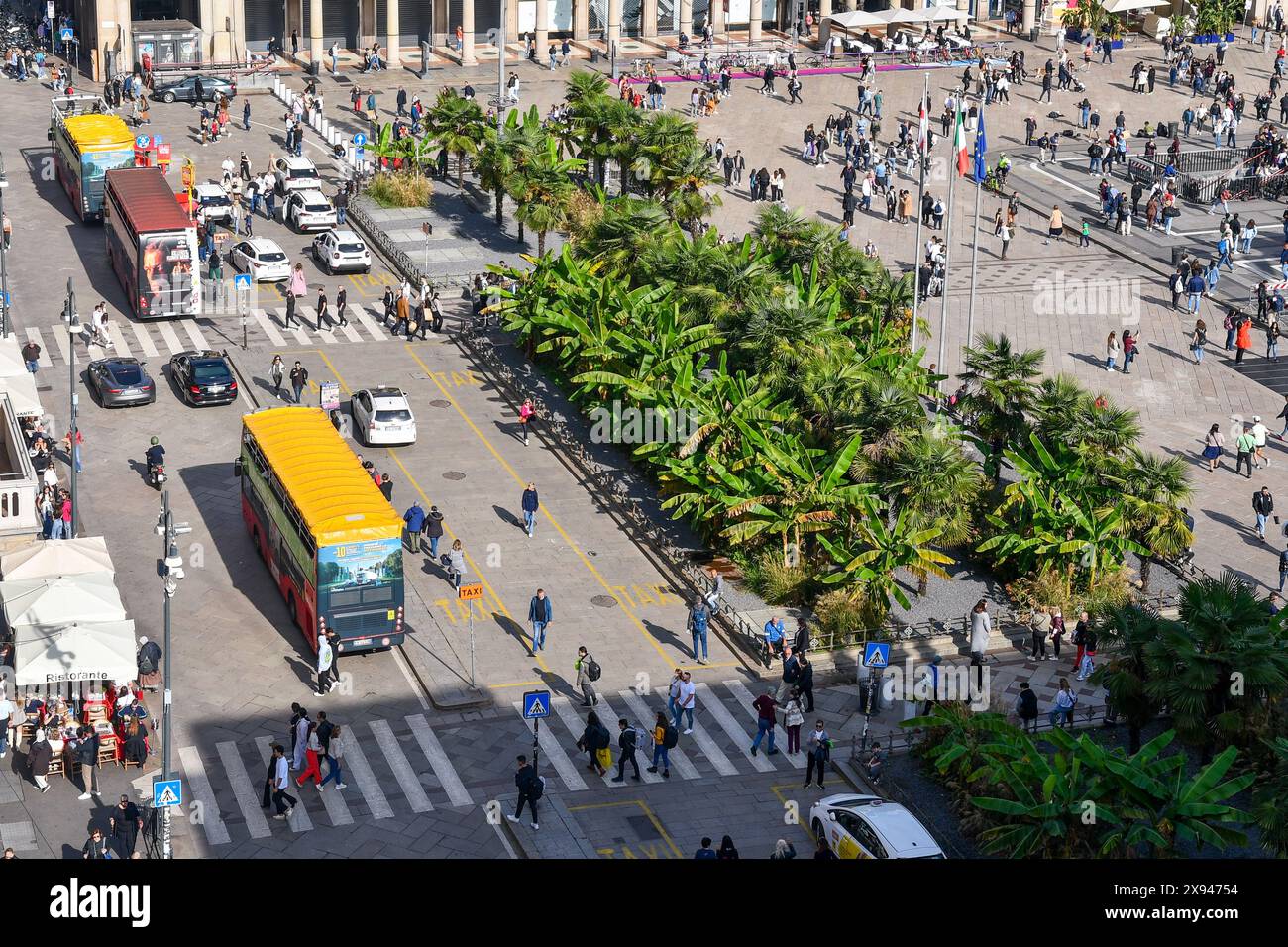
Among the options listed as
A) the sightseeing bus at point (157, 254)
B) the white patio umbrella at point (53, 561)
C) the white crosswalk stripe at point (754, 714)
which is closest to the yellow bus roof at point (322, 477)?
the white patio umbrella at point (53, 561)

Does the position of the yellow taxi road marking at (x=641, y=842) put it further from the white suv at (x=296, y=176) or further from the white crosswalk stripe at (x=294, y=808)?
the white suv at (x=296, y=176)

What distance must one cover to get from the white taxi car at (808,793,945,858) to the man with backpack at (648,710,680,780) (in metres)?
3.51

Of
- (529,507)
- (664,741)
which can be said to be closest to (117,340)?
(529,507)

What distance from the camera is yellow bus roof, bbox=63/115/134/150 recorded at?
72.4 meters

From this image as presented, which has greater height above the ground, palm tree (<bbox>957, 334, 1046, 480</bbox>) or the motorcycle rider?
palm tree (<bbox>957, 334, 1046, 480</bbox>)

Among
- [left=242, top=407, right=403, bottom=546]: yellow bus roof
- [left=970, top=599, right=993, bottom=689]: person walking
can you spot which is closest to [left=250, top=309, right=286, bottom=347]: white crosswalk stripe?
[left=242, top=407, right=403, bottom=546]: yellow bus roof

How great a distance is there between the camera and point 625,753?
35.8 metres

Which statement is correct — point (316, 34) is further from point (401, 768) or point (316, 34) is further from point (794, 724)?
point (794, 724)

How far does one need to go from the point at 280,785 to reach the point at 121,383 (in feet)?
82.0

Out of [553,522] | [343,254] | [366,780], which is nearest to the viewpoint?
[366,780]

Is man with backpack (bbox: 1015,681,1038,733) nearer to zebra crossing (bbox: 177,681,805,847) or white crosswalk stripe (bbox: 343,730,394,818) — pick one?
zebra crossing (bbox: 177,681,805,847)

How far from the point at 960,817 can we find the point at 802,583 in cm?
1129
